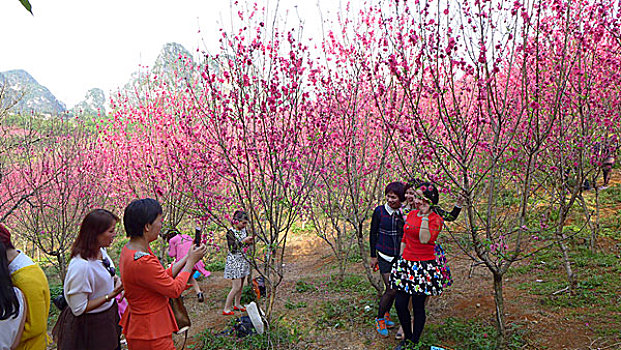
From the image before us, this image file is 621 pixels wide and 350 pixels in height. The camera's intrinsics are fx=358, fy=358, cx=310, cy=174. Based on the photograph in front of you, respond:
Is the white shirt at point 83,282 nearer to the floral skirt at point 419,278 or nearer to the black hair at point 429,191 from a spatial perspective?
the floral skirt at point 419,278

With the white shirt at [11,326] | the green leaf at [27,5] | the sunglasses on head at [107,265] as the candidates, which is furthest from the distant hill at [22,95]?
the green leaf at [27,5]

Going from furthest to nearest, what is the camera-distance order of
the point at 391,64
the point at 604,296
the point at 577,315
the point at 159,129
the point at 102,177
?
the point at 102,177
the point at 159,129
the point at 604,296
the point at 577,315
the point at 391,64

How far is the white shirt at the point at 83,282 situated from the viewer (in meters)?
2.58

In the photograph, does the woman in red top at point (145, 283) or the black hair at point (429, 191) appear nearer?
the woman in red top at point (145, 283)

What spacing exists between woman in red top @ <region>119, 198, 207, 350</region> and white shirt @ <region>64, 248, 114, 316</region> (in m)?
0.35

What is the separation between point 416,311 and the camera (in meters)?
3.64

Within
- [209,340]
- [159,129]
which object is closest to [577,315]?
[209,340]

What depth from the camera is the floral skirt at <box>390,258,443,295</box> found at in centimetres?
350

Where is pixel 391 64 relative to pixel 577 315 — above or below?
above

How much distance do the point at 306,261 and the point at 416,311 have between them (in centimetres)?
709

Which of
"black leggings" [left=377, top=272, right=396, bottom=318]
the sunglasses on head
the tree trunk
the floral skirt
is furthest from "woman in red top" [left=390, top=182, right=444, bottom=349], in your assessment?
the sunglasses on head

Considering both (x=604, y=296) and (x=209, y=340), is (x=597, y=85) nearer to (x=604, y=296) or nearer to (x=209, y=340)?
(x=604, y=296)

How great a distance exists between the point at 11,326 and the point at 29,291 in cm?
20

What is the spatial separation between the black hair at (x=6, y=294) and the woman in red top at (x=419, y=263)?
306 cm
